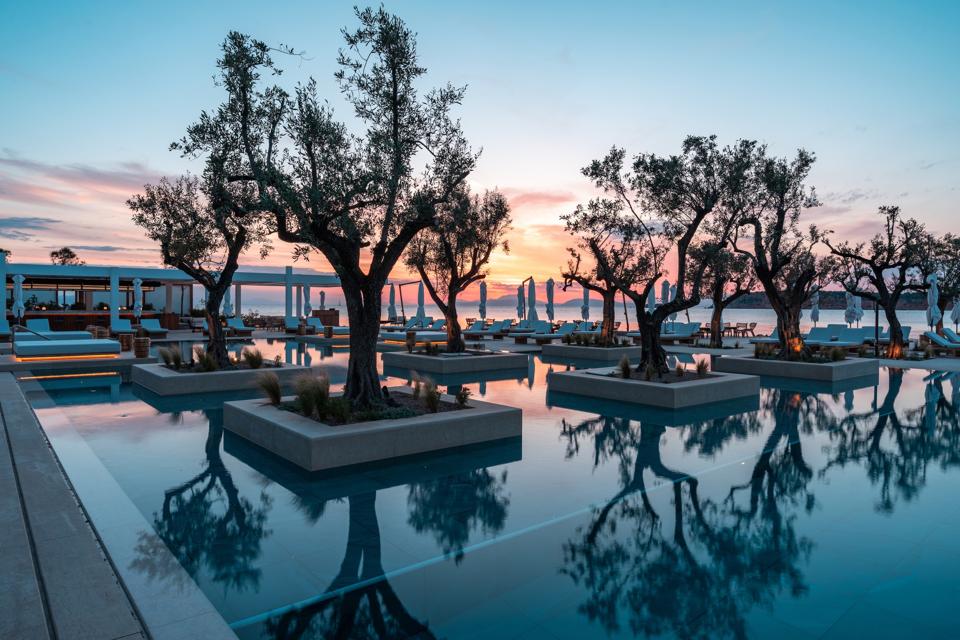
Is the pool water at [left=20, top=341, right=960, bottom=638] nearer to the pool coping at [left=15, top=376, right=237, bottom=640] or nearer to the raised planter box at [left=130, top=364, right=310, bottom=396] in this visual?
the pool coping at [left=15, top=376, right=237, bottom=640]

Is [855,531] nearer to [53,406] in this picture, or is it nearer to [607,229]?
[607,229]

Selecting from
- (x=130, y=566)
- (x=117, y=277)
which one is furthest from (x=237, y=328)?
(x=130, y=566)

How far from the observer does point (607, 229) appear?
13.5m

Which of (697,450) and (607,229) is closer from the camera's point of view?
(697,450)

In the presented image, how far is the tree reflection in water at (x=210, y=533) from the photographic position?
3.65 metres

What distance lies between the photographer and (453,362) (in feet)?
47.2

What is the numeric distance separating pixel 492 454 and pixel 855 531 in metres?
3.76

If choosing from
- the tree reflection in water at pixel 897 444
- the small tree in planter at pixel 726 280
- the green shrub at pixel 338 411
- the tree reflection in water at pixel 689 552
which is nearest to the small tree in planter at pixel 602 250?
the small tree in planter at pixel 726 280

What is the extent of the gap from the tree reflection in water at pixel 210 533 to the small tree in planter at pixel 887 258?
19757 millimetres

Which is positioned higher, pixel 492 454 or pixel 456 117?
pixel 456 117

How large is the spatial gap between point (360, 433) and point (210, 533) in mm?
2104

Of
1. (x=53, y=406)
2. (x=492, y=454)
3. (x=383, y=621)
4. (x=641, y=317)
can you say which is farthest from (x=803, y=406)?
(x=53, y=406)

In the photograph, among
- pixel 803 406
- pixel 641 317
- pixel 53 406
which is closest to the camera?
pixel 53 406

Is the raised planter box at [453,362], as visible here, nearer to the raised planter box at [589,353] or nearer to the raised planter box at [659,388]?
the raised planter box at [589,353]
